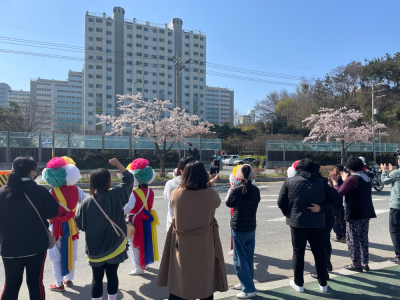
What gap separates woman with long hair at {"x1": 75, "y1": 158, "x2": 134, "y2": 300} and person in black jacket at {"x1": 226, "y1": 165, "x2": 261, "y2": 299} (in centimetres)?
139

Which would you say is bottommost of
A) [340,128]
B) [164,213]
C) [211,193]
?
[164,213]

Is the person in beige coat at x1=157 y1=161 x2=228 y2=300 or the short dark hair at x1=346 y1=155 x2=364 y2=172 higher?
the short dark hair at x1=346 y1=155 x2=364 y2=172

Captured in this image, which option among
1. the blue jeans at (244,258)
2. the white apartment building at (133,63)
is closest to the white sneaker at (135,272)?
the blue jeans at (244,258)

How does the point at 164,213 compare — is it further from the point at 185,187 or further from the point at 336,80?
the point at 336,80

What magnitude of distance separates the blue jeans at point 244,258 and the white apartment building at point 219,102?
132145 millimetres

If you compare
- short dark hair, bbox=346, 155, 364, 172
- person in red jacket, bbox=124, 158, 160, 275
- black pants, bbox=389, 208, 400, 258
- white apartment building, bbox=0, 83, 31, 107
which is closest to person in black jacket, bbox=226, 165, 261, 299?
person in red jacket, bbox=124, 158, 160, 275

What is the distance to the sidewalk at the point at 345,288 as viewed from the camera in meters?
3.73

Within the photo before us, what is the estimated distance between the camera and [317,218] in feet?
12.0

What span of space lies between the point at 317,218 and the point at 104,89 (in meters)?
85.9

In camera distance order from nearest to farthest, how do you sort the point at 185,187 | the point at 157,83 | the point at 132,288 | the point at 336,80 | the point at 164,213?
the point at 185,187 < the point at 132,288 < the point at 164,213 < the point at 336,80 < the point at 157,83

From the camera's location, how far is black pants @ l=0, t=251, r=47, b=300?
2871mm

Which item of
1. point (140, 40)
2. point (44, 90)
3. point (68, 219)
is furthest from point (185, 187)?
point (44, 90)

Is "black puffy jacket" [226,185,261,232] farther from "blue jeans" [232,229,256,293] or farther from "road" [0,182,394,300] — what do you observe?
"road" [0,182,394,300]

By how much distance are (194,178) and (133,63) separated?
89216mm
